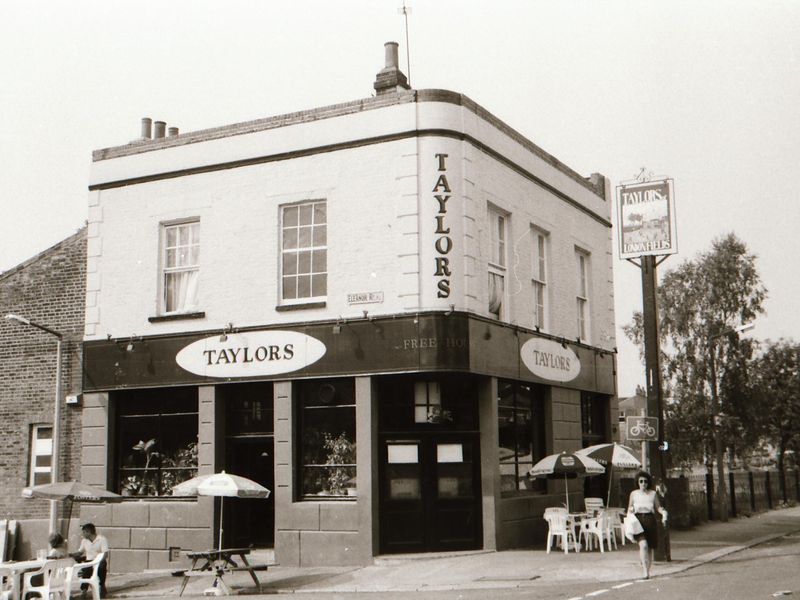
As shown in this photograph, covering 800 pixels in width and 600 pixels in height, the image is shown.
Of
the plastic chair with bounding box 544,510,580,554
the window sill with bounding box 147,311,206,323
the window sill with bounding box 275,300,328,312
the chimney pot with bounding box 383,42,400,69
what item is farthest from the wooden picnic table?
the chimney pot with bounding box 383,42,400,69

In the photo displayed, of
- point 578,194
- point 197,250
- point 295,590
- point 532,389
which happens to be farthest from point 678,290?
point 295,590

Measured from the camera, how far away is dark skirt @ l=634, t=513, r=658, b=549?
1473 centimetres

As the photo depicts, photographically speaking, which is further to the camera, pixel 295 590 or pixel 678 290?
pixel 678 290

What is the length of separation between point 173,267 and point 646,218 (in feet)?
30.9

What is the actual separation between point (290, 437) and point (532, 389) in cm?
541

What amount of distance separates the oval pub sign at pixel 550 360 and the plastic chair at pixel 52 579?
30.5ft

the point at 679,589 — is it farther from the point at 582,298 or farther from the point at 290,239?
the point at 582,298

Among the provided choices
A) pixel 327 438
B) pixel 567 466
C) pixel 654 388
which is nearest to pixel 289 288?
pixel 327 438

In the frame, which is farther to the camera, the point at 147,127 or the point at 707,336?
the point at 707,336

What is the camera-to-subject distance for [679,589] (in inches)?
505

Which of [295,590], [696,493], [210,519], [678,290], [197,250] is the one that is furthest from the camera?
[678,290]

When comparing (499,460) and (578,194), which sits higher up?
(578,194)

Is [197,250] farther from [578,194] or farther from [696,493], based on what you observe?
[696,493]

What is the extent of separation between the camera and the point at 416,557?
16906 mm
